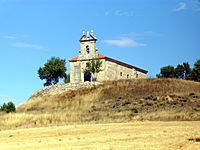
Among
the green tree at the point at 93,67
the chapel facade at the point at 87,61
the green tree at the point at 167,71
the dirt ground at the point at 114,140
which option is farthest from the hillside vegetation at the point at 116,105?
the green tree at the point at 167,71

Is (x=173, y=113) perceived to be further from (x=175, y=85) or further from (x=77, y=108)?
(x=175, y=85)

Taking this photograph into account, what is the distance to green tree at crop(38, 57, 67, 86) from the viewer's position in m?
102

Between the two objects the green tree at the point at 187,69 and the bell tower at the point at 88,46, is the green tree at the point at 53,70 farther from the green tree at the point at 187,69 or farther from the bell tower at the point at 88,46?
the green tree at the point at 187,69

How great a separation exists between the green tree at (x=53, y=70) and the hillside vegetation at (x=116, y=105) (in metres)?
23.0

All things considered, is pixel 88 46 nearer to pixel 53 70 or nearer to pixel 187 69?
pixel 53 70

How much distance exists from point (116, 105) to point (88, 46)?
1479 inches

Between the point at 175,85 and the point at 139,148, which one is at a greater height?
the point at 175,85

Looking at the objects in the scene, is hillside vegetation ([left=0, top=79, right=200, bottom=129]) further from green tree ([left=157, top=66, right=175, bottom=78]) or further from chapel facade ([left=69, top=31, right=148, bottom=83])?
green tree ([left=157, top=66, right=175, bottom=78])

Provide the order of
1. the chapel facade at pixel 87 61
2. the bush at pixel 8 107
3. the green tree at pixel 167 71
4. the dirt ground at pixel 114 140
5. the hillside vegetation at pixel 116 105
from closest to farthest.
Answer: the dirt ground at pixel 114 140, the hillside vegetation at pixel 116 105, the bush at pixel 8 107, the chapel facade at pixel 87 61, the green tree at pixel 167 71

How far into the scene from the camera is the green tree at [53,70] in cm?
10200

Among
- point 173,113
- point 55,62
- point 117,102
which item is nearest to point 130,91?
point 117,102

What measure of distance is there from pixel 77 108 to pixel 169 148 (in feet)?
129

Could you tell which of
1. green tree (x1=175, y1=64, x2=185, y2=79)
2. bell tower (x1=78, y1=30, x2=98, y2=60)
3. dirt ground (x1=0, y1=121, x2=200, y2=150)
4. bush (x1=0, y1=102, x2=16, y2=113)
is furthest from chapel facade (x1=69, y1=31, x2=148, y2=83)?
dirt ground (x1=0, y1=121, x2=200, y2=150)

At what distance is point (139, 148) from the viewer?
891 inches
